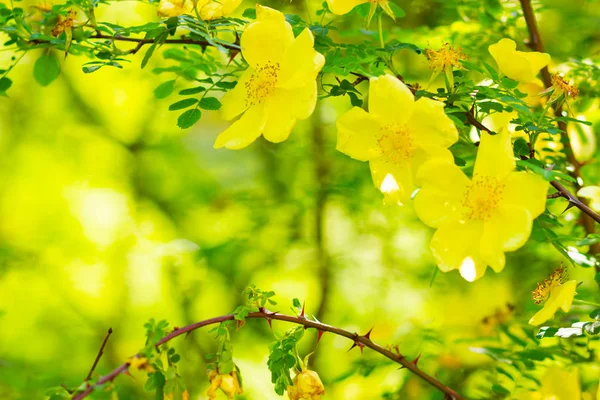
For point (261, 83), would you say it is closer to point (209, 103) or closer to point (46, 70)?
point (209, 103)

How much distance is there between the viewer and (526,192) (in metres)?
0.47

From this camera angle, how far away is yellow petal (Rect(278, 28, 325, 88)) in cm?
47

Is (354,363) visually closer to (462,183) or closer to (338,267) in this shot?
(338,267)

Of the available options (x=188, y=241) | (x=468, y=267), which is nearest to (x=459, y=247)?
(x=468, y=267)

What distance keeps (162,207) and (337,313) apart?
470mm

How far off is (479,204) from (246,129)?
19 cm

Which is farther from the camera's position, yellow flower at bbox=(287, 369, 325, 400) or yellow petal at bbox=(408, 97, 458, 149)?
yellow flower at bbox=(287, 369, 325, 400)

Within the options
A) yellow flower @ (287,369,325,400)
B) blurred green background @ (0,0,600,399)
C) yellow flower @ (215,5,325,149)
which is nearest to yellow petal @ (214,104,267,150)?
yellow flower @ (215,5,325,149)

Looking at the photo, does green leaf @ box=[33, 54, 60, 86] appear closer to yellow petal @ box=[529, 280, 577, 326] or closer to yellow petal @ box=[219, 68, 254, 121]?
yellow petal @ box=[219, 68, 254, 121]

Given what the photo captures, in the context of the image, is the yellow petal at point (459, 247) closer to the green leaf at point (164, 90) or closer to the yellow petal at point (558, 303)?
the yellow petal at point (558, 303)

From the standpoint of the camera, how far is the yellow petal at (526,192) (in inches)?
18.2

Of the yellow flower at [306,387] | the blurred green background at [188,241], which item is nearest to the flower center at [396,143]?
the yellow flower at [306,387]

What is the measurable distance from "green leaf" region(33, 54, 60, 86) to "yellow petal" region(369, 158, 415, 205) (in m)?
0.29

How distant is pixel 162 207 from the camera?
1.51 m
